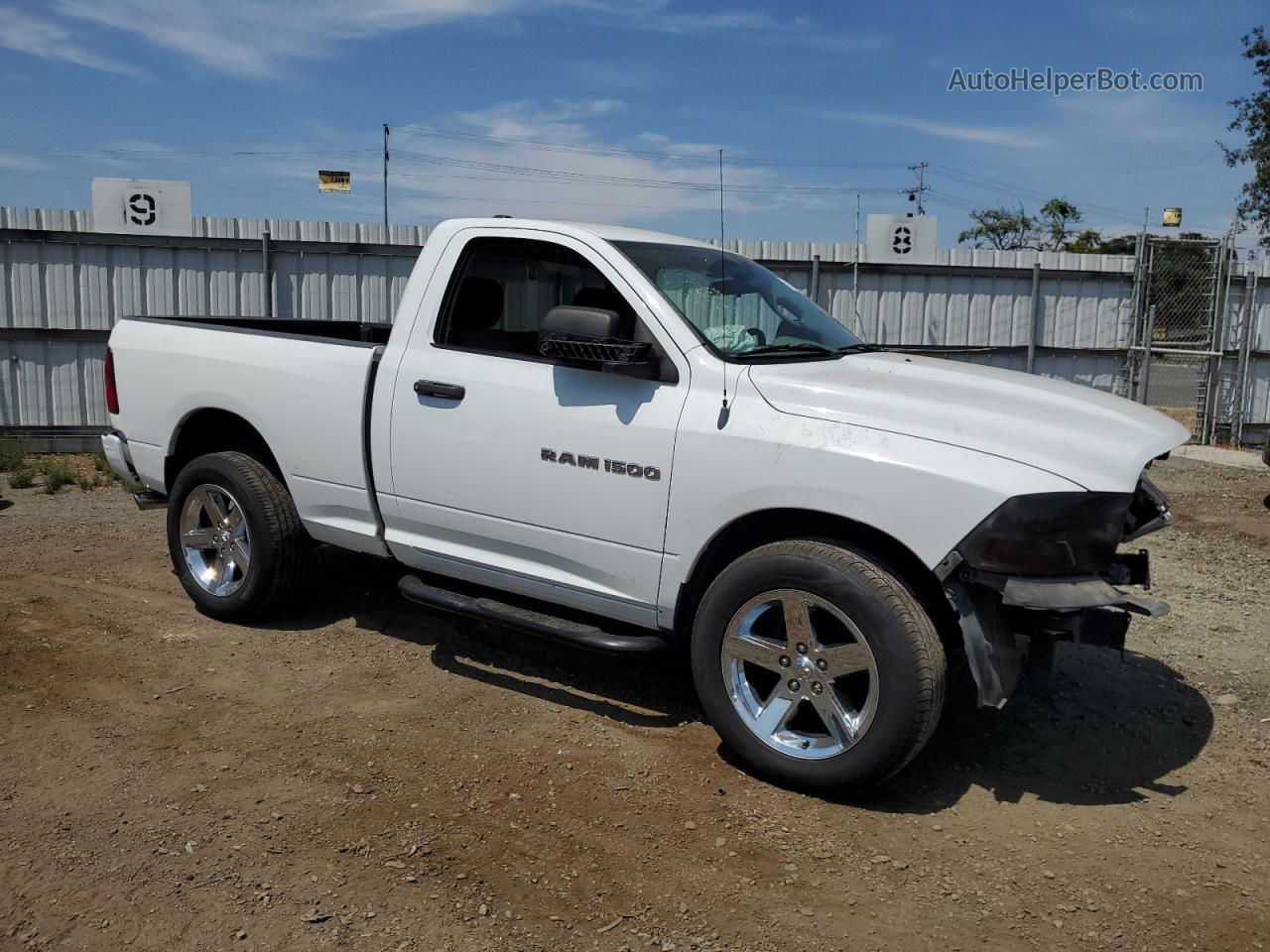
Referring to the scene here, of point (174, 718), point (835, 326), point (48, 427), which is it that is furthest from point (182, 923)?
point (48, 427)

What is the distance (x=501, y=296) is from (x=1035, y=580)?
263cm

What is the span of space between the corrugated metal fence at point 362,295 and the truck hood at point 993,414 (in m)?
8.95

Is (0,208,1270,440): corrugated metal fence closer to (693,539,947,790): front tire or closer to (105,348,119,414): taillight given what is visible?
(105,348,119,414): taillight

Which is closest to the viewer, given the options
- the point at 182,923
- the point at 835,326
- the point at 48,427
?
the point at 182,923

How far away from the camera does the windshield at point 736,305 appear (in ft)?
14.8

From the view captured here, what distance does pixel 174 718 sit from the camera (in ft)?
15.0

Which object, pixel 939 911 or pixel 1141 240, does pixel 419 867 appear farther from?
pixel 1141 240

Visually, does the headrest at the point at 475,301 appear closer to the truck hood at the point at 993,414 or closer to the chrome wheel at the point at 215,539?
the truck hood at the point at 993,414

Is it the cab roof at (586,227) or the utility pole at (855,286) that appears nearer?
the cab roof at (586,227)

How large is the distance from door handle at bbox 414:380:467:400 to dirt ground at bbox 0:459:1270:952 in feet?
4.37

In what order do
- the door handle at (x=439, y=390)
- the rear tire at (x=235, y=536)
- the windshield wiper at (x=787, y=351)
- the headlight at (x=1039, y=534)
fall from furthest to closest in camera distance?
the rear tire at (x=235, y=536) → the door handle at (x=439, y=390) → the windshield wiper at (x=787, y=351) → the headlight at (x=1039, y=534)

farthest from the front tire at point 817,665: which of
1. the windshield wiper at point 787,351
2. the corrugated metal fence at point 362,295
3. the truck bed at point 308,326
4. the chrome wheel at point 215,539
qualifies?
the corrugated metal fence at point 362,295

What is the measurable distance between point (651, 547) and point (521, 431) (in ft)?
2.47

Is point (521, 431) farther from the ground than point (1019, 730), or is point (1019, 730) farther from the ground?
point (521, 431)
